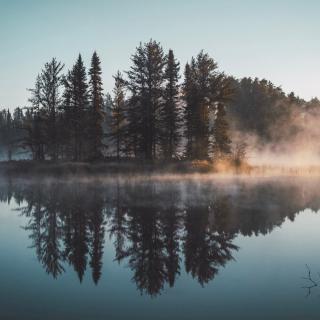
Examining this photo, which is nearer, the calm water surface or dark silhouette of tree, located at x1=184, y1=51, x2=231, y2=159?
the calm water surface

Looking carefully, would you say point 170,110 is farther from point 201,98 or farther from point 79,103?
point 79,103

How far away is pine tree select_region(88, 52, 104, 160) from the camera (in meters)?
50.5

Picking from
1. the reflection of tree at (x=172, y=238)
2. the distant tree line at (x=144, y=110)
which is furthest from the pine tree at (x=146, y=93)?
the reflection of tree at (x=172, y=238)

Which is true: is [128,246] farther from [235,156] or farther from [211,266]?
[235,156]

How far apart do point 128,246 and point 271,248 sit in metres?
4.49

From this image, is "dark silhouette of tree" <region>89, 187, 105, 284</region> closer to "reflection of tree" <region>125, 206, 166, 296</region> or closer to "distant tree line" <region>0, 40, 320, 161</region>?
"reflection of tree" <region>125, 206, 166, 296</region>

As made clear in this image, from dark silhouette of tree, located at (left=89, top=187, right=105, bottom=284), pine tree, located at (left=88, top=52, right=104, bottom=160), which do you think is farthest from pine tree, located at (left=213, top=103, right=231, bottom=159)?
dark silhouette of tree, located at (left=89, top=187, right=105, bottom=284)

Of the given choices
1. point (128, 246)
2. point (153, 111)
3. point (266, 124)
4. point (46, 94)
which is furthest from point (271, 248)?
point (266, 124)

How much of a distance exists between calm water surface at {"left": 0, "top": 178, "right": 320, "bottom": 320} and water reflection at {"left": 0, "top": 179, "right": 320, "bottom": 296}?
0.14ft

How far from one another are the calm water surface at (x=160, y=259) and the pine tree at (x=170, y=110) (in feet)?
89.5

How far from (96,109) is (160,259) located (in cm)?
4250

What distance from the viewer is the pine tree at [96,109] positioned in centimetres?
5047

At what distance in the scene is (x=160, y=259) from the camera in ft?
37.2

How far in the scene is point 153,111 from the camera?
48.3m
